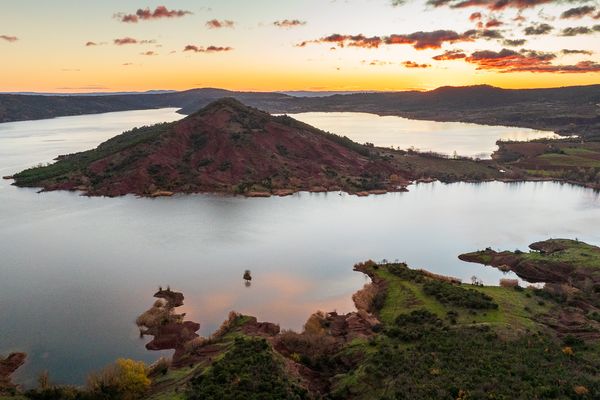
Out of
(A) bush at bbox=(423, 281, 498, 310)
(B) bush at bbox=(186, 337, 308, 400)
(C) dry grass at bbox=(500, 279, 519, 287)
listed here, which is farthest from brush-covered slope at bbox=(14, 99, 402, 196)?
(B) bush at bbox=(186, 337, 308, 400)

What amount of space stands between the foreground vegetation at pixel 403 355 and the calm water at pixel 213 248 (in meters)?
5.93

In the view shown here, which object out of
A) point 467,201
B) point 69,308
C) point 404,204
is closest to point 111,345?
point 69,308

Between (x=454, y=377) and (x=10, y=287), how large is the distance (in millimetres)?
55413

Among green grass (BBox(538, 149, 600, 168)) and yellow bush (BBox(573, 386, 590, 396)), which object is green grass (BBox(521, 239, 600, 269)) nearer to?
yellow bush (BBox(573, 386, 590, 396))

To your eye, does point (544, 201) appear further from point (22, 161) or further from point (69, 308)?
point (22, 161)

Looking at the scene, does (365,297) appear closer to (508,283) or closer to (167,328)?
(508,283)

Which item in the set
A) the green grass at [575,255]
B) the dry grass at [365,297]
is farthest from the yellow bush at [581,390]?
the green grass at [575,255]

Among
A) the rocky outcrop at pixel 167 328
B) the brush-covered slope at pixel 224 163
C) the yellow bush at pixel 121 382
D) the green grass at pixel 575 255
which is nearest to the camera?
the yellow bush at pixel 121 382

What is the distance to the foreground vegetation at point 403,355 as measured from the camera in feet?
109

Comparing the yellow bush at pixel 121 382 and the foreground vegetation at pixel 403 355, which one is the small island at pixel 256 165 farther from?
the yellow bush at pixel 121 382

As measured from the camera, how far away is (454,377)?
3366 centimetres

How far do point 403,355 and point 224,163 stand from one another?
328ft

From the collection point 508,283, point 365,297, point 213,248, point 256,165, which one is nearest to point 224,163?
point 256,165

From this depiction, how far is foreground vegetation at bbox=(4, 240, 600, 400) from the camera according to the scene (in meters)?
33.1
